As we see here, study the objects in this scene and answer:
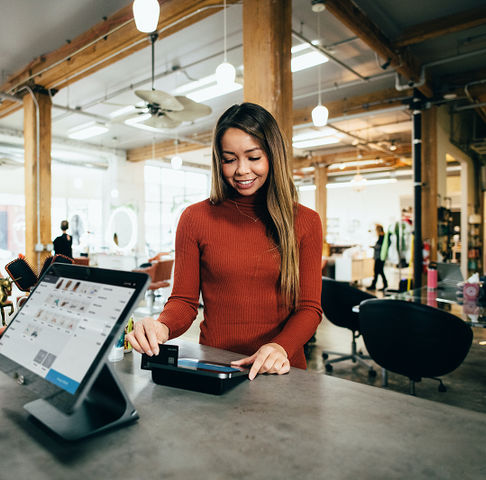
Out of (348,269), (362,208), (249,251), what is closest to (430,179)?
(348,269)

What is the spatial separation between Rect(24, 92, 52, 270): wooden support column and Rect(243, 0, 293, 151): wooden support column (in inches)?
174

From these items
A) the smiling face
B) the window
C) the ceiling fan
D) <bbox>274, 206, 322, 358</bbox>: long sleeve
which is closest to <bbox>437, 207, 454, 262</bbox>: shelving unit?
the ceiling fan

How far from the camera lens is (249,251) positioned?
4.20ft

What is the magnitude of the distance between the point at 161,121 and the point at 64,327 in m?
4.02

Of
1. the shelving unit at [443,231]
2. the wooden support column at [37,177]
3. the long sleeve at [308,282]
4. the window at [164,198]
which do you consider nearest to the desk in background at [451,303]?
the long sleeve at [308,282]

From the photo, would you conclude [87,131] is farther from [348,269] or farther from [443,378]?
[443,378]

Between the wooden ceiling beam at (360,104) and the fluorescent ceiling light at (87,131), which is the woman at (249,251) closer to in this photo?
the wooden ceiling beam at (360,104)

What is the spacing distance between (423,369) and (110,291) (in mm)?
2275

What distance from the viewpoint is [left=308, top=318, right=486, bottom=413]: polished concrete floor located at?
3074mm

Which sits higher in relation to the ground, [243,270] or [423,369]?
[243,270]

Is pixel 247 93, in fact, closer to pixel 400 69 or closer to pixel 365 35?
pixel 365 35

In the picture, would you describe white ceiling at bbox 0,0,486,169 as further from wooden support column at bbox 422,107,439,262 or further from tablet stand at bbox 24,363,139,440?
tablet stand at bbox 24,363,139,440

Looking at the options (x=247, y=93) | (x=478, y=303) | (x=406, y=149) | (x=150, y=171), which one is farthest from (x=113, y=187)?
(x=478, y=303)

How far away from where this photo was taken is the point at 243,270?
127 cm
